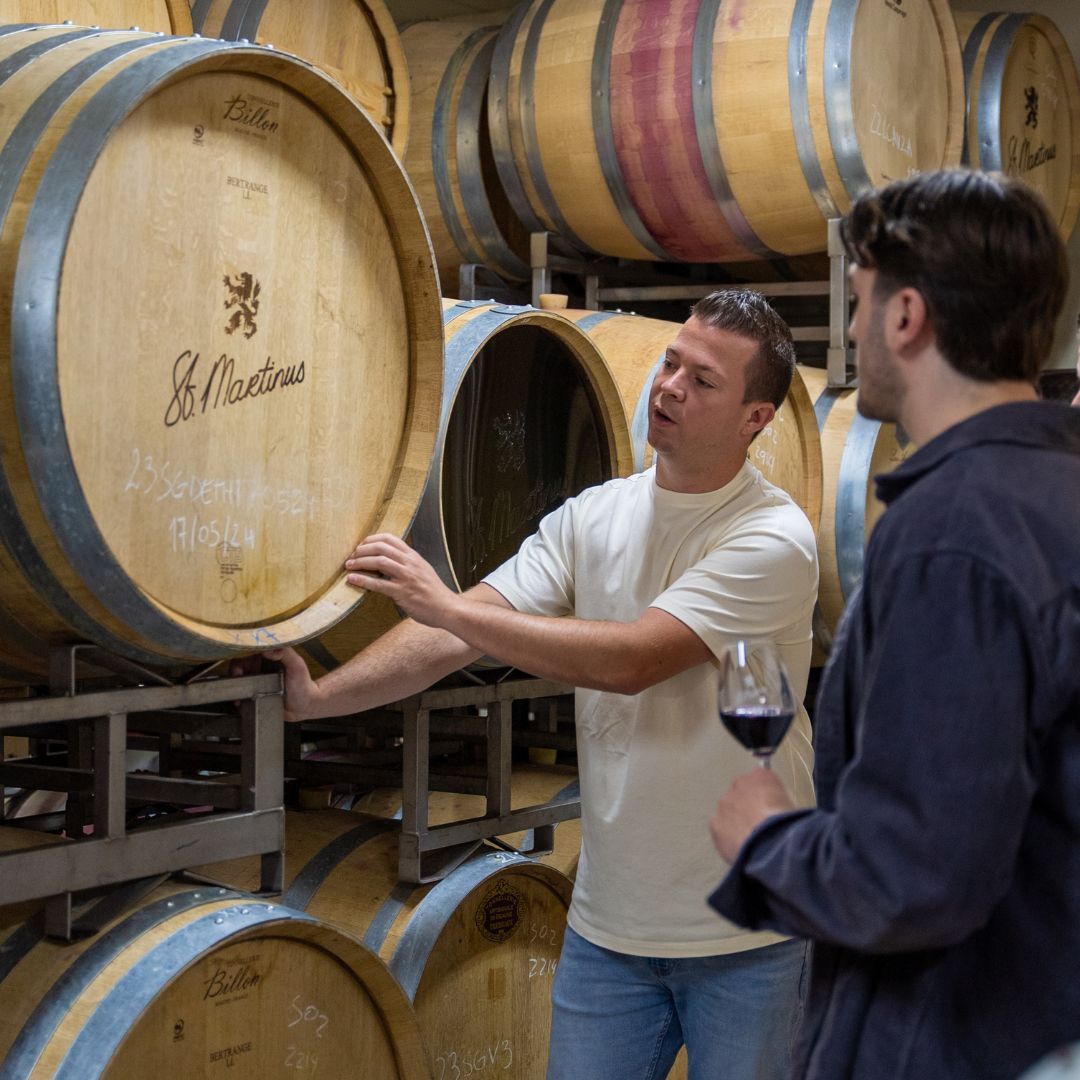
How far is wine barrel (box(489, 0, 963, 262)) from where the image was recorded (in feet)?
13.1

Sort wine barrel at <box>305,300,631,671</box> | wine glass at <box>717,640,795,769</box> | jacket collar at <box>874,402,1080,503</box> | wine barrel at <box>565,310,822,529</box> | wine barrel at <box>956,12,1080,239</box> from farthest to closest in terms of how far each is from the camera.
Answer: wine barrel at <box>956,12,1080,239</box>, wine barrel at <box>565,310,822,529</box>, wine barrel at <box>305,300,631,671</box>, wine glass at <box>717,640,795,769</box>, jacket collar at <box>874,402,1080,503</box>

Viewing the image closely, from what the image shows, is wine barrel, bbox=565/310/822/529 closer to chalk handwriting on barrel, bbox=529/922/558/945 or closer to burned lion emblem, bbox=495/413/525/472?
burned lion emblem, bbox=495/413/525/472

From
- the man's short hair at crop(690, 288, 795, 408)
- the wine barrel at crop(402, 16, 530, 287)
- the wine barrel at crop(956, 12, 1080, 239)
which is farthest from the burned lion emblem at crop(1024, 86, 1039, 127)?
the man's short hair at crop(690, 288, 795, 408)

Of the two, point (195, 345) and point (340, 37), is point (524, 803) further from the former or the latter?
point (340, 37)

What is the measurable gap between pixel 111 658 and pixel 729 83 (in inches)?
107

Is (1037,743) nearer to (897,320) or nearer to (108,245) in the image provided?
(897,320)

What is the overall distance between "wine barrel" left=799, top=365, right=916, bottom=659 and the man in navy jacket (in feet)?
8.45

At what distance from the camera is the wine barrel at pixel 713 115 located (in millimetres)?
3980

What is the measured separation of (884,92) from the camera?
4.16 meters

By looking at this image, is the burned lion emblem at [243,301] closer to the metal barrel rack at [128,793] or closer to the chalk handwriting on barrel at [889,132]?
the metal barrel rack at [128,793]

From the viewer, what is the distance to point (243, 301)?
2.01 meters

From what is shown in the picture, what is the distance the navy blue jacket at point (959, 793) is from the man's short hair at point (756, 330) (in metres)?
1.24

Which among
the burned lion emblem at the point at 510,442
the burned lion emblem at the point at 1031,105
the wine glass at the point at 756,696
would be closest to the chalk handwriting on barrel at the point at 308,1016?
the wine glass at the point at 756,696

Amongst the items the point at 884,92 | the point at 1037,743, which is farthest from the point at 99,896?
the point at 884,92
